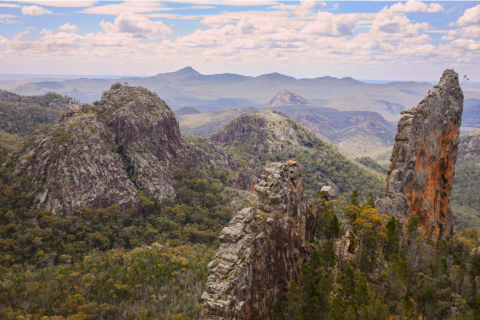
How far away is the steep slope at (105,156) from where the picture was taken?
10294cm

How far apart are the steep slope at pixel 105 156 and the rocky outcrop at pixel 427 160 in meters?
92.4

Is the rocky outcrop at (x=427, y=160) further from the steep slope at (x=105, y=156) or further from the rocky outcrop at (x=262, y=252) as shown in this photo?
the steep slope at (x=105, y=156)

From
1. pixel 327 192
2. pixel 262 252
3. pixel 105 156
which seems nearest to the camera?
pixel 262 252

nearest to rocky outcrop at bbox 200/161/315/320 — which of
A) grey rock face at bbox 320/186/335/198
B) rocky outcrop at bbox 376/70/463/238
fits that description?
grey rock face at bbox 320/186/335/198

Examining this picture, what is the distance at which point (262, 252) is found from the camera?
40.7 metres

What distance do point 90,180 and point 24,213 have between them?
871 inches

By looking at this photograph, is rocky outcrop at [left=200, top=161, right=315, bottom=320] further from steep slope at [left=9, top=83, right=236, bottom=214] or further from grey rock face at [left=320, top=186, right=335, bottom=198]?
steep slope at [left=9, top=83, right=236, bottom=214]

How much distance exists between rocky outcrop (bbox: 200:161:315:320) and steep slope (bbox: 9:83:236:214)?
81712 mm

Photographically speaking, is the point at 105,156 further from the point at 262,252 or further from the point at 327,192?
the point at 262,252

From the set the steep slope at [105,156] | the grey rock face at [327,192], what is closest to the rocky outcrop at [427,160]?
the grey rock face at [327,192]

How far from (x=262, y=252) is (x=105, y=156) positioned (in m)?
96.2

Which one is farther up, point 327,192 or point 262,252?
point 327,192

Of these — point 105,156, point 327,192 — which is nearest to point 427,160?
point 327,192

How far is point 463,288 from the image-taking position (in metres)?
43.3
